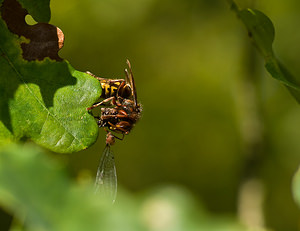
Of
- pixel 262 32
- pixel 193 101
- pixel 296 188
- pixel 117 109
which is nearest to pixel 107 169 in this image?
pixel 117 109

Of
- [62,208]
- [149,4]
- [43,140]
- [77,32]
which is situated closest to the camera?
[62,208]

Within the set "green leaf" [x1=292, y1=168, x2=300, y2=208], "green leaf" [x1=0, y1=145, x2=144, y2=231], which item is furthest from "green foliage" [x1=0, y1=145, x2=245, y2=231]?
"green leaf" [x1=292, y1=168, x2=300, y2=208]

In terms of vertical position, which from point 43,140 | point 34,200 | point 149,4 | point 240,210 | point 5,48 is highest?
point 34,200

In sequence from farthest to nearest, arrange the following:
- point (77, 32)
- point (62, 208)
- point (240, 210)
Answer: point (77, 32) < point (240, 210) < point (62, 208)

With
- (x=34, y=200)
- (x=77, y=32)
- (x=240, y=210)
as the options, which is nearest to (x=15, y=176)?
(x=34, y=200)

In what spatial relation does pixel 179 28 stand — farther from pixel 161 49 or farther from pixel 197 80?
pixel 197 80

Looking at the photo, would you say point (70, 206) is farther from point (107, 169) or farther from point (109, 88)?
point (107, 169)
